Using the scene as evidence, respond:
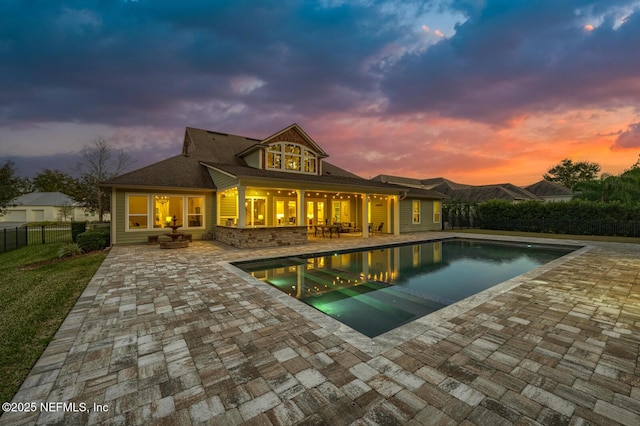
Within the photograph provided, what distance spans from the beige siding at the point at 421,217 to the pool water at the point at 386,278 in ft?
25.1

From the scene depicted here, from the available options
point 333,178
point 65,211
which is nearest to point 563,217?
point 333,178

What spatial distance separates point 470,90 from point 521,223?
11793 millimetres

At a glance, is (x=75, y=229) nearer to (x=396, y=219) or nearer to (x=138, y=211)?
(x=138, y=211)

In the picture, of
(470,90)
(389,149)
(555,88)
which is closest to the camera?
(555,88)

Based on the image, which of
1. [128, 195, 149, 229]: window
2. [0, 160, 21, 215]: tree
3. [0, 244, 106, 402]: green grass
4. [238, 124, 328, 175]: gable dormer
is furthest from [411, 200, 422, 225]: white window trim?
[0, 160, 21, 215]: tree

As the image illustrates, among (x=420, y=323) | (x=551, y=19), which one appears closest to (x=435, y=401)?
(x=420, y=323)

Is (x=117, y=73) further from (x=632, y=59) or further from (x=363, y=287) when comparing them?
(x=632, y=59)

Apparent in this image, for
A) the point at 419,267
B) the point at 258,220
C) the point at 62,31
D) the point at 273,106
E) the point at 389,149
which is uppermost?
the point at 62,31

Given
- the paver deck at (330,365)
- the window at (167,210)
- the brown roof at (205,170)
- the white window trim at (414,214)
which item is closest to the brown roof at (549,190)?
the brown roof at (205,170)

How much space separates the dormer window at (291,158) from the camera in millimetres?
15648

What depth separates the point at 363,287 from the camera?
6367 millimetres

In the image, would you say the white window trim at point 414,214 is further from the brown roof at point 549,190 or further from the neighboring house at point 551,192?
the brown roof at point 549,190

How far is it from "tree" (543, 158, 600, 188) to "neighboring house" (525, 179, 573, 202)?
13.3 meters

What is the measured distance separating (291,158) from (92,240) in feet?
35.4
